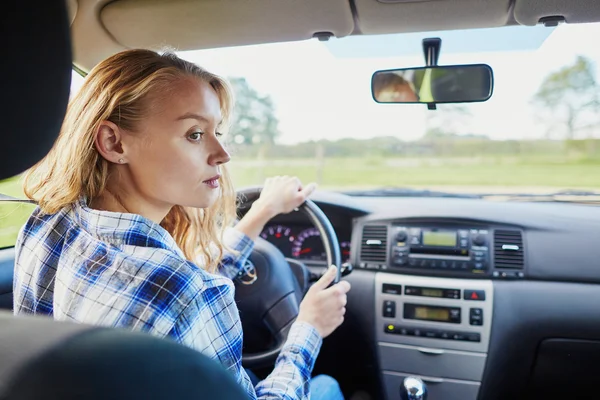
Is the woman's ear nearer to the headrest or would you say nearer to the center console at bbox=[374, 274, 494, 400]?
the headrest

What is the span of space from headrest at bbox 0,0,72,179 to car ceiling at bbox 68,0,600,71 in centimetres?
160

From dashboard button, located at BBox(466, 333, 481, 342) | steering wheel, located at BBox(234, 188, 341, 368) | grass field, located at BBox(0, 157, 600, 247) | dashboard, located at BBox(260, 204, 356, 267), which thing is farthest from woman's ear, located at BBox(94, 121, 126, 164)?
dashboard button, located at BBox(466, 333, 481, 342)

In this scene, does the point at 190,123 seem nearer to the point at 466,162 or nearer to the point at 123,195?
the point at 123,195

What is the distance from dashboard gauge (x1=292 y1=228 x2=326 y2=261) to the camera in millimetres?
3666

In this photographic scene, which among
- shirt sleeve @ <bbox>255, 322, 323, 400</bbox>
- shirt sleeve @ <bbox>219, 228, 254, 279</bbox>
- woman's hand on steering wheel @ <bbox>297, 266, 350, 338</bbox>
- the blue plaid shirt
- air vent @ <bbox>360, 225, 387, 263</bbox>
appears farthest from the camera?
air vent @ <bbox>360, 225, 387, 263</bbox>

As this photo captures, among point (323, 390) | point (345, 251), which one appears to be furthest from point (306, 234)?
point (323, 390)

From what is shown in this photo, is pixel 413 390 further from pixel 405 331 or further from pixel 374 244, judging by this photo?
pixel 374 244

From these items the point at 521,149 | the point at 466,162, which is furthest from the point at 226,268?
the point at 521,149

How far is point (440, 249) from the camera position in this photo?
333 cm

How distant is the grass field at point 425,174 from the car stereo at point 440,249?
19.0 inches

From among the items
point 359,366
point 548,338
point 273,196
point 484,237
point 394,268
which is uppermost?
point 273,196

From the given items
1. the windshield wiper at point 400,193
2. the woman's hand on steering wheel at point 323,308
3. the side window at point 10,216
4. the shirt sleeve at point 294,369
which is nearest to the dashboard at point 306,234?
the windshield wiper at point 400,193

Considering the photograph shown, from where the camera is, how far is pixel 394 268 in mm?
3434

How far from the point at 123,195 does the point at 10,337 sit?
0.99 metres
